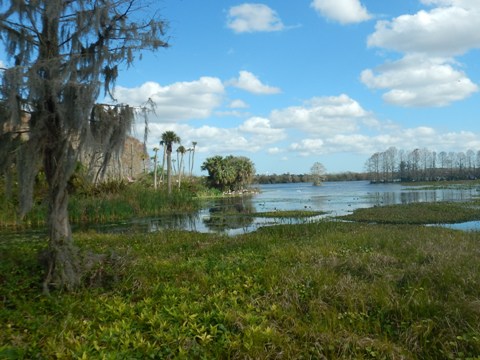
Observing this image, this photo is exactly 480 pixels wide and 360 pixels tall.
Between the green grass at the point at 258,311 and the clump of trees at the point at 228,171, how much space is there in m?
57.6

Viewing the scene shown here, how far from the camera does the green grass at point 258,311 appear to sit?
464cm

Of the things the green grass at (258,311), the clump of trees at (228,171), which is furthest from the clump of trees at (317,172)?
the green grass at (258,311)

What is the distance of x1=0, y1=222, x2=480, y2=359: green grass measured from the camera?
4.64 meters

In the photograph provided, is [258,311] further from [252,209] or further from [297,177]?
[297,177]

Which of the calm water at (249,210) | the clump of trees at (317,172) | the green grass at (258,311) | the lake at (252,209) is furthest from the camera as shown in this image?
the clump of trees at (317,172)

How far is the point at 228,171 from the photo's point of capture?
216 ft

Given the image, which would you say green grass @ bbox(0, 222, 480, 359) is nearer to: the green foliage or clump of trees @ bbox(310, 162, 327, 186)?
the green foliage

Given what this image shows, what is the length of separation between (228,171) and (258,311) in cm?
6047

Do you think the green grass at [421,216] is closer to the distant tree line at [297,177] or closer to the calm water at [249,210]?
the calm water at [249,210]

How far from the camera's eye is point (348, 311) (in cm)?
564

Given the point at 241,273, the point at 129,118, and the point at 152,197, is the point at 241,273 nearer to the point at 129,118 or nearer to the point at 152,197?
the point at 129,118

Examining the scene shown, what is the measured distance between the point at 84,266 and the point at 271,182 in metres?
186

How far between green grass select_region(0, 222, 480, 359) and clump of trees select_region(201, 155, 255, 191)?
189ft

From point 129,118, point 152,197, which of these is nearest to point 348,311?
point 129,118
